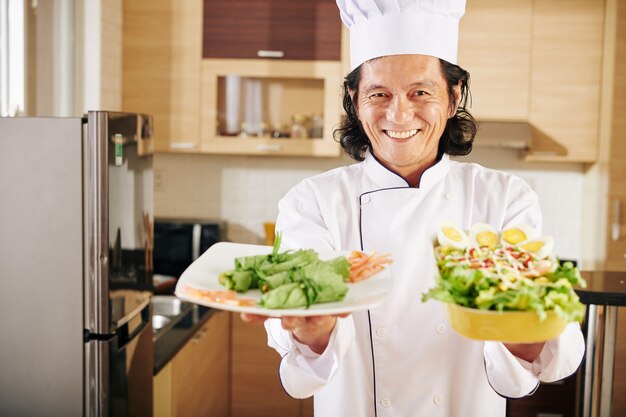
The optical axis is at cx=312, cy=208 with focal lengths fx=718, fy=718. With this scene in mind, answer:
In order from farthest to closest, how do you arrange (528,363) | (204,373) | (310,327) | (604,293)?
(204,373)
(604,293)
(528,363)
(310,327)

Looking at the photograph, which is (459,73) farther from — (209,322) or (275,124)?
(275,124)

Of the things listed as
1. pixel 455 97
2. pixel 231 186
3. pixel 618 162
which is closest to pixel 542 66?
pixel 618 162

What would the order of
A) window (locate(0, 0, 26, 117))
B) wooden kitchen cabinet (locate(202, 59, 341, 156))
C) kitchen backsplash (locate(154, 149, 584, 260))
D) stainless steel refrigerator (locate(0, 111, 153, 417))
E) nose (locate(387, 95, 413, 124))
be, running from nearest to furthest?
nose (locate(387, 95, 413, 124))
stainless steel refrigerator (locate(0, 111, 153, 417))
window (locate(0, 0, 26, 117))
wooden kitchen cabinet (locate(202, 59, 341, 156))
kitchen backsplash (locate(154, 149, 584, 260))

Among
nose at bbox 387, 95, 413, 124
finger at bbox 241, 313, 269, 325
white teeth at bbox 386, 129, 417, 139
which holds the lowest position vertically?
finger at bbox 241, 313, 269, 325

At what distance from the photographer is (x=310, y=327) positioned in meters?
1.20

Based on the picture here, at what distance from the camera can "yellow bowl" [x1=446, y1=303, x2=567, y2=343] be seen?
3.18 ft

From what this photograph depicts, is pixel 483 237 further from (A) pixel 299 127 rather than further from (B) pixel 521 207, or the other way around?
(A) pixel 299 127

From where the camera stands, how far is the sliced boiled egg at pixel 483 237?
3.78 ft

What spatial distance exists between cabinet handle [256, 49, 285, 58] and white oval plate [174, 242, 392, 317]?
2.44 meters

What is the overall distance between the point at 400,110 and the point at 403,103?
0.06ft

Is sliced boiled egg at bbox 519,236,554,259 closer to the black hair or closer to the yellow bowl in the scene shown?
the yellow bowl

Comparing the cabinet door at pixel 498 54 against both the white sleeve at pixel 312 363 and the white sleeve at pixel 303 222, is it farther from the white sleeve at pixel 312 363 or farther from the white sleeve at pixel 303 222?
the white sleeve at pixel 312 363

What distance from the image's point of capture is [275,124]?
147 inches

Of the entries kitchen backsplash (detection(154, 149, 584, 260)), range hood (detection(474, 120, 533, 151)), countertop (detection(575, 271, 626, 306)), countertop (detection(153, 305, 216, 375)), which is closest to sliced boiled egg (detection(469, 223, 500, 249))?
countertop (detection(575, 271, 626, 306))
